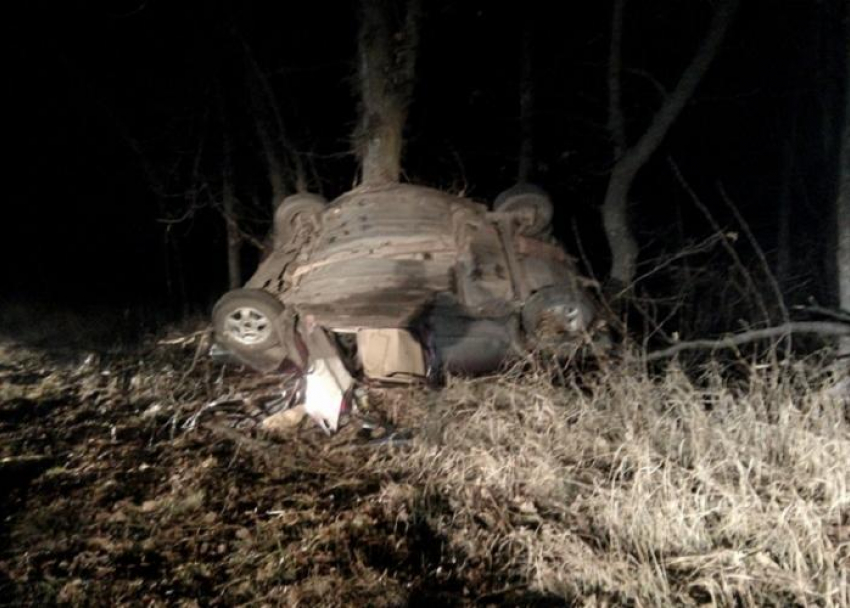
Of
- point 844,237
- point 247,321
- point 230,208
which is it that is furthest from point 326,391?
point 230,208

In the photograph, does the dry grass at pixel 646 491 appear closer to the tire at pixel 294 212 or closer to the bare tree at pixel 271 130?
the tire at pixel 294 212

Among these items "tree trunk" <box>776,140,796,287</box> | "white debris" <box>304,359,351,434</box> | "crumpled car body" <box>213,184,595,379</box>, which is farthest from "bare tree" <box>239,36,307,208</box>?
"tree trunk" <box>776,140,796,287</box>

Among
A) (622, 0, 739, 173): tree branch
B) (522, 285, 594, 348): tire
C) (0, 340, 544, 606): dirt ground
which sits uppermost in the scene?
(622, 0, 739, 173): tree branch

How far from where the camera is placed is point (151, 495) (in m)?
3.83

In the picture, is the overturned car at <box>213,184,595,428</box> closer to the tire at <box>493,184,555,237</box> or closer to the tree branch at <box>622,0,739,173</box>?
the tire at <box>493,184,555,237</box>

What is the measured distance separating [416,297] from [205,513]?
2.45 m

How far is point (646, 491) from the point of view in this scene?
129 inches

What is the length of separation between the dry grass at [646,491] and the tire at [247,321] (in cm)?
182

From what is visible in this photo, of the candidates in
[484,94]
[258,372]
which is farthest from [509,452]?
[484,94]

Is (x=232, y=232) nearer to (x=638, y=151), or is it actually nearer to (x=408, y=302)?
(x=638, y=151)

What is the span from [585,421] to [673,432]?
0.55m

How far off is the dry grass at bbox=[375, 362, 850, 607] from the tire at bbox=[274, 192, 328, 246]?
346cm

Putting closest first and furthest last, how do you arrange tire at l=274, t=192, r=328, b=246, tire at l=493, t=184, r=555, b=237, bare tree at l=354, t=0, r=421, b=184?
1. tire at l=493, t=184, r=555, b=237
2. tire at l=274, t=192, r=328, b=246
3. bare tree at l=354, t=0, r=421, b=184

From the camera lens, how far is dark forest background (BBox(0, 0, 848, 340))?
11297 millimetres
